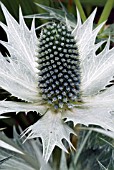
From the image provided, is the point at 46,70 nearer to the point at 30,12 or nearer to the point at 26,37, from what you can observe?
the point at 26,37

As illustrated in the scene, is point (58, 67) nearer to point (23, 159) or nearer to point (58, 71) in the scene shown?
point (58, 71)

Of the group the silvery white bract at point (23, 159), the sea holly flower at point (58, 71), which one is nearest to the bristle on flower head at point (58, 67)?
the sea holly flower at point (58, 71)

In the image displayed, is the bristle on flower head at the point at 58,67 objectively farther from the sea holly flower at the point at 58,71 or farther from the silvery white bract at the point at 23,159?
the silvery white bract at the point at 23,159

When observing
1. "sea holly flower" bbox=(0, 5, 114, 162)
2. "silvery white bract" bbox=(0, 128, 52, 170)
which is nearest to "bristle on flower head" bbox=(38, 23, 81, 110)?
"sea holly flower" bbox=(0, 5, 114, 162)

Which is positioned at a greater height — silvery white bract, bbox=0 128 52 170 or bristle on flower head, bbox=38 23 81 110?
bristle on flower head, bbox=38 23 81 110

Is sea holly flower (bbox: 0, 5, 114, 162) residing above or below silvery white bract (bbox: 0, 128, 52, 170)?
above

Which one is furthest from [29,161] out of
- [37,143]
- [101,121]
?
[101,121]

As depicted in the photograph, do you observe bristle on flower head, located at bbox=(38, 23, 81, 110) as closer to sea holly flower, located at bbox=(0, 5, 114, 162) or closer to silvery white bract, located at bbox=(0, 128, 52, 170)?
sea holly flower, located at bbox=(0, 5, 114, 162)
